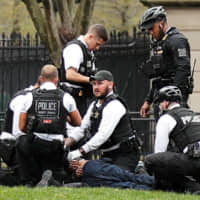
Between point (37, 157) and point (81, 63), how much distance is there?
55.0 inches

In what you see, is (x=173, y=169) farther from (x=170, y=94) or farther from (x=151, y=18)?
(x=151, y=18)

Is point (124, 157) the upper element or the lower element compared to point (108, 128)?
A: lower

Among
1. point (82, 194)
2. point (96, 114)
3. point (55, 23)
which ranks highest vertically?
point (55, 23)

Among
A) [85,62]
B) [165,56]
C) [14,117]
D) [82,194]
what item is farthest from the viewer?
[85,62]

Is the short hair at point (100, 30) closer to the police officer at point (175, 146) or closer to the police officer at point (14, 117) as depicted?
the police officer at point (14, 117)

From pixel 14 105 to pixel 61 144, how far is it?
0.91 meters

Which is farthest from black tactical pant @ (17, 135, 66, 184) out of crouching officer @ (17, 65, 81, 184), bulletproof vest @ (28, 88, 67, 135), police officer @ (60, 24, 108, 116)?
police officer @ (60, 24, 108, 116)

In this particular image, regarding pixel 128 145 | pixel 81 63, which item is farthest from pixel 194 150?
pixel 81 63

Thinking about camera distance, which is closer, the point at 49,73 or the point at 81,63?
the point at 49,73

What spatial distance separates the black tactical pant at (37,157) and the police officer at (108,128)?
199 mm

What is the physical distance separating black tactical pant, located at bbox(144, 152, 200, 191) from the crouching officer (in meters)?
1.16

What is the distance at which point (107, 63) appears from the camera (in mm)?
14672

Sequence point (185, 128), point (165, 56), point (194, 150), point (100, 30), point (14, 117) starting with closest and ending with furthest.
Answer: point (194, 150)
point (185, 128)
point (165, 56)
point (14, 117)
point (100, 30)

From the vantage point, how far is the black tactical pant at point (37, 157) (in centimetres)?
884
